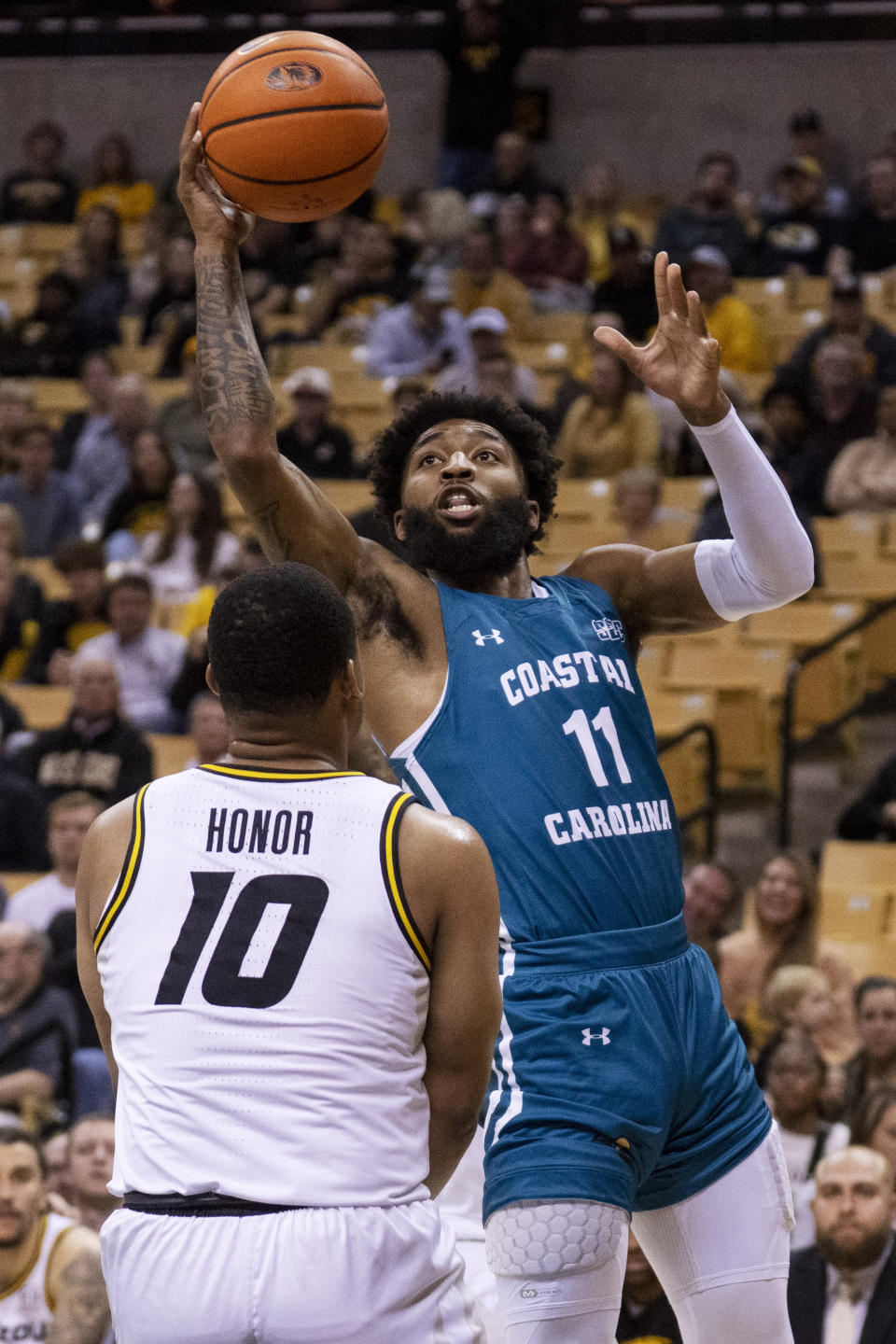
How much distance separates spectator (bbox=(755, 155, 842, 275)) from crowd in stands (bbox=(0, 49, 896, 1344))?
2cm

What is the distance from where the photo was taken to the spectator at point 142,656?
867 cm

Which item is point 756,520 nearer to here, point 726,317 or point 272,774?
point 272,774

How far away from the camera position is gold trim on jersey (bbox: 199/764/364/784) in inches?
102

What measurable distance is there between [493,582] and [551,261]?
8971 mm

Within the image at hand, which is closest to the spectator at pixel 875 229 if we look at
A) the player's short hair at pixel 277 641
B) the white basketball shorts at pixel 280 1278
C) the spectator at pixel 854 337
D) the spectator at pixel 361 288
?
the spectator at pixel 854 337

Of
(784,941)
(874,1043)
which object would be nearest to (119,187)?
(784,941)

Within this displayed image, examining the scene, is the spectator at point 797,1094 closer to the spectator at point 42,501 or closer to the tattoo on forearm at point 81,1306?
the tattoo on forearm at point 81,1306

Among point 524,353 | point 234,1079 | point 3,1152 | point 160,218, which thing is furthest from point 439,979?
point 160,218

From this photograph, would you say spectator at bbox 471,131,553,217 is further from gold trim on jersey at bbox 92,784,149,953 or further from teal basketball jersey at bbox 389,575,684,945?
gold trim on jersey at bbox 92,784,149,953

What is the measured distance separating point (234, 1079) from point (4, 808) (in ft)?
18.6

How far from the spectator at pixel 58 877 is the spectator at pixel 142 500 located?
2489 mm

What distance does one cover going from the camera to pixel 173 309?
40.3ft

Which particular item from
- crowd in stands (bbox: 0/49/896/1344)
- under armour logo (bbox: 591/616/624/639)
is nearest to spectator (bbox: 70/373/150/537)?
crowd in stands (bbox: 0/49/896/1344)

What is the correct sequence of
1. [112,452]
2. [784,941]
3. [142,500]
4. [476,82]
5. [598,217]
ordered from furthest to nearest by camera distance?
1. [476,82]
2. [598,217]
3. [112,452]
4. [142,500]
5. [784,941]
